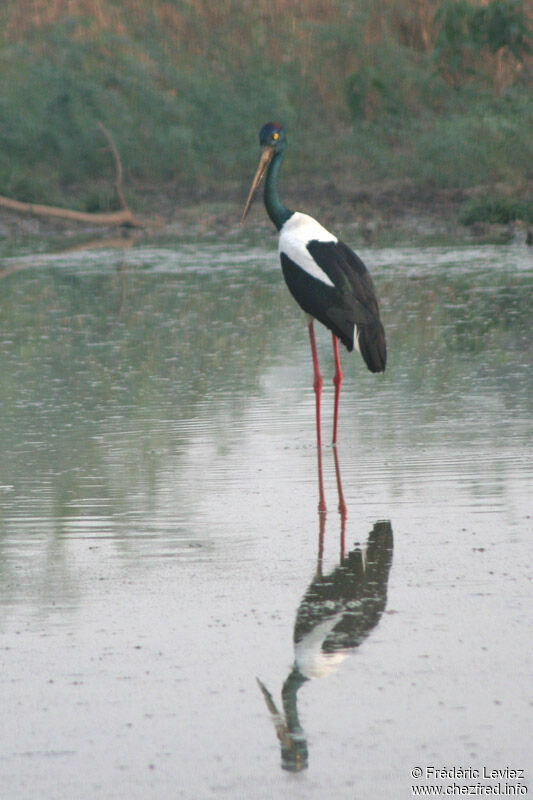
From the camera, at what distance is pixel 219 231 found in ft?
83.8

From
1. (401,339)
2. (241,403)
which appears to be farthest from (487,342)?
(241,403)

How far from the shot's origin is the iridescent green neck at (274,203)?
9.43 metres

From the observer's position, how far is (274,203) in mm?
9578

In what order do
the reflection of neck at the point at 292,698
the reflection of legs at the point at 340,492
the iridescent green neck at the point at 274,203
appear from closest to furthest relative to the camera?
1. the reflection of neck at the point at 292,698
2. the reflection of legs at the point at 340,492
3. the iridescent green neck at the point at 274,203

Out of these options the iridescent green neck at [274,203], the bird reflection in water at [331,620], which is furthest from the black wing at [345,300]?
the bird reflection in water at [331,620]

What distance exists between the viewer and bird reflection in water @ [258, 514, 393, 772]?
4.02 meters

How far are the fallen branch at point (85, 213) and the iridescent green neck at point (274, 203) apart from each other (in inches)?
668

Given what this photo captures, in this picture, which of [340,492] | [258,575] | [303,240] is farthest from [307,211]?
[258,575]

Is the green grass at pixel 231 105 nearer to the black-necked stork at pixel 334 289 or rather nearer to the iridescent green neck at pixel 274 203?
the iridescent green neck at pixel 274 203

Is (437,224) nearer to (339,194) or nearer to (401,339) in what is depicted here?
(339,194)

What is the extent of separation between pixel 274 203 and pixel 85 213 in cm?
1837

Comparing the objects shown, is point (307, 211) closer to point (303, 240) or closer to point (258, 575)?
point (303, 240)

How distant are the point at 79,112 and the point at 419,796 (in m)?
28.1

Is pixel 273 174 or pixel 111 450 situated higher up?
pixel 273 174
